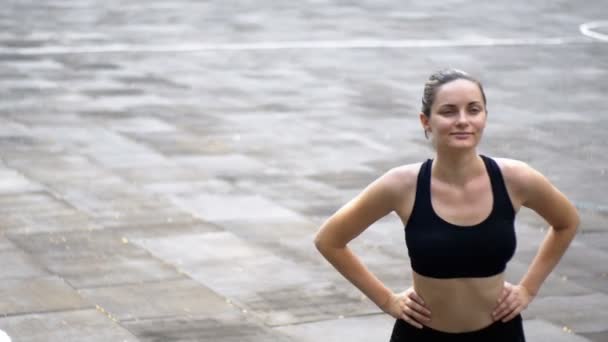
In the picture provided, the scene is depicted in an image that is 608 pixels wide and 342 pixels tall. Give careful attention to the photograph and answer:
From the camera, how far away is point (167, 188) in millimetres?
12922

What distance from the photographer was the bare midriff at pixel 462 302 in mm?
5078

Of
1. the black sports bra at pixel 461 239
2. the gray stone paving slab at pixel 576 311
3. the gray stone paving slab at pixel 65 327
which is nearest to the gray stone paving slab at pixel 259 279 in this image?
the gray stone paving slab at pixel 65 327

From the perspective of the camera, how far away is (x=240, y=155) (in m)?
14.7

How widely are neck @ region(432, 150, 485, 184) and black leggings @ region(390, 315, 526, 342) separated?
577 millimetres

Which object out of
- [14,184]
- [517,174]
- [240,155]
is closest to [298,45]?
[240,155]

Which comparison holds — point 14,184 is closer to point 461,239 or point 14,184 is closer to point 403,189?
point 403,189

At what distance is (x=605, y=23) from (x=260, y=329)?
21604 millimetres

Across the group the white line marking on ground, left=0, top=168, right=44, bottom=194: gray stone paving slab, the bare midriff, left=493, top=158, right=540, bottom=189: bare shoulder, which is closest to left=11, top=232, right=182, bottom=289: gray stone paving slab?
left=0, top=168, right=44, bottom=194: gray stone paving slab

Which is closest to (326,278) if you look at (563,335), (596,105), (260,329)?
(260,329)

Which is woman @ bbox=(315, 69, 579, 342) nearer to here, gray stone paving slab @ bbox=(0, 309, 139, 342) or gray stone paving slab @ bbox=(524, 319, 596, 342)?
gray stone paving slab @ bbox=(524, 319, 596, 342)

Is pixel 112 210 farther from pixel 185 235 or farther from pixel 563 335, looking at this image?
pixel 563 335

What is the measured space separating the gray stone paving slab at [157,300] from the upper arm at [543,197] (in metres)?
Answer: 4.29

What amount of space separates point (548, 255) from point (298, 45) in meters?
19.2

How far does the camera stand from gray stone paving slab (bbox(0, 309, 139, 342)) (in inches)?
336
